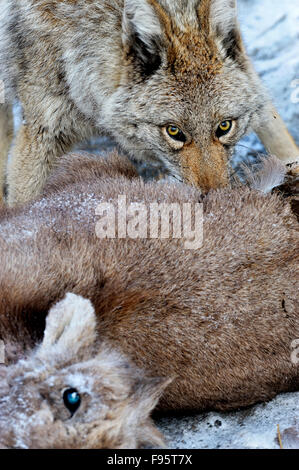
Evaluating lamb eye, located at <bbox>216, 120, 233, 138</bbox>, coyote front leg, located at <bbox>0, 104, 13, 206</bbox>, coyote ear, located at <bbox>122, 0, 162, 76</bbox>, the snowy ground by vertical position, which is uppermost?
coyote ear, located at <bbox>122, 0, 162, 76</bbox>

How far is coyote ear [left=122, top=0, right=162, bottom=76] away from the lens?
429 cm

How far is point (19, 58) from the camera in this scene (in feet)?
16.2

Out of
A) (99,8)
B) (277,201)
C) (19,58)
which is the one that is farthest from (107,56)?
(277,201)

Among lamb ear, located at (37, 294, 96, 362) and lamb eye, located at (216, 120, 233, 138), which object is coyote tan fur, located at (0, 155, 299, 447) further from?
A: lamb eye, located at (216, 120, 233, 138)

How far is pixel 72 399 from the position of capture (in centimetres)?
258

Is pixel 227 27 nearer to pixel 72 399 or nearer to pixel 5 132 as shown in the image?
pixel 5 132

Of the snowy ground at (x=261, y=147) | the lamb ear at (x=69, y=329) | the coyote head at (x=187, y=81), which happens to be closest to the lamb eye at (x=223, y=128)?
the coyote head at (x=187, y=81)

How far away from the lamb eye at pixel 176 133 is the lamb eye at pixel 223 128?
0.25 metres

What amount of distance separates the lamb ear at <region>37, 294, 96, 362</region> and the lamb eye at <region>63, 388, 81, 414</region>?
0.55ft

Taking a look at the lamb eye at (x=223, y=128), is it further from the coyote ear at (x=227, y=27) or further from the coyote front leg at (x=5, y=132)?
the coyote front leg at (x=5, y=132)

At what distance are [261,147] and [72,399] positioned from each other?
13.8ft

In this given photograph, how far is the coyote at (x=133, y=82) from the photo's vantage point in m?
4.37

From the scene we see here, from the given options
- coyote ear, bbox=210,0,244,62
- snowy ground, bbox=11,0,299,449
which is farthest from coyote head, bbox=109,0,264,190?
snowy ground, bbox=11,0,299,449

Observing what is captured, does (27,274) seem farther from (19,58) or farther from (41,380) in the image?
(19,58)
